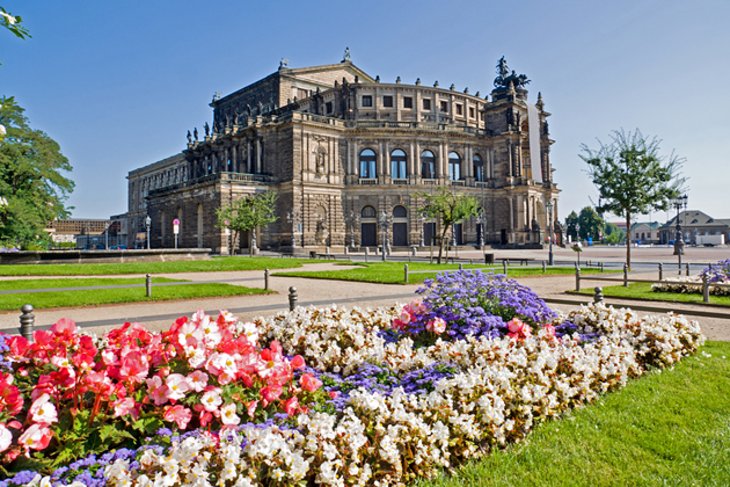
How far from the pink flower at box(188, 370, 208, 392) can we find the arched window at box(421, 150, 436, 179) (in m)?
60.6

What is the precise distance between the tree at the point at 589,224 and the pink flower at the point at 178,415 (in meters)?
137

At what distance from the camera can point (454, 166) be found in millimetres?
65188

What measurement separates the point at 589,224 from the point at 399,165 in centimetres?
8602

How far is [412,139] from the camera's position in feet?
201

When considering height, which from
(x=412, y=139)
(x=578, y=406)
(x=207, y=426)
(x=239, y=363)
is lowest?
(x=578, y=406)

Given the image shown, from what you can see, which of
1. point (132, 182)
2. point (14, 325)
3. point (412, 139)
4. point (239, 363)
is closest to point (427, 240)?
point (412, 139)

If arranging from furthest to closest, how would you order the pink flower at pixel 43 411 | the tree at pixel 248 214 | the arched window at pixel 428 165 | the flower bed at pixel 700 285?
1. the arched window at pixel 428 165
2. the tree at pixel 248 214
3. the flower bed at pixel 700 285
4. the pink flower at pixel 43 411

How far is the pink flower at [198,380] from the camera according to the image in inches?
147

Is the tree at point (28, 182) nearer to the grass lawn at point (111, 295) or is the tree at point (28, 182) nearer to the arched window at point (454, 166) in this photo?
the grass lawn at point (111, 295)

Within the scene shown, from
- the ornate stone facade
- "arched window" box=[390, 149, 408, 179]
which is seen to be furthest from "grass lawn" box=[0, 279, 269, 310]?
"arched window" box=[390, 149, 408, 179]

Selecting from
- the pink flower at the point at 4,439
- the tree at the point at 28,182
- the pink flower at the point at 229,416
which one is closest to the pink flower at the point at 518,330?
the pink flower at the point at 229,416

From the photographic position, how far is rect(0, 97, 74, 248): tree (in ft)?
117

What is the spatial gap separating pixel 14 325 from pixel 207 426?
9.71 m

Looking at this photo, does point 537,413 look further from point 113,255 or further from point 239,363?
point 113,255
